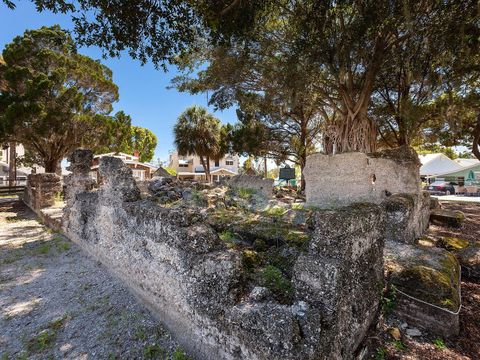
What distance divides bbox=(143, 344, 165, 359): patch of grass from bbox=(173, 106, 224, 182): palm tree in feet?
70.2

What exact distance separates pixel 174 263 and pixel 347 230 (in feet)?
6.02

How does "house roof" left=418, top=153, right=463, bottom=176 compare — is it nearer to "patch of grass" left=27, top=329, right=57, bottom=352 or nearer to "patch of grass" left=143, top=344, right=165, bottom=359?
"patch of grass" left=143, top=344, right=165, bottom=359

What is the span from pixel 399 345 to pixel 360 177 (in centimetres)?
578

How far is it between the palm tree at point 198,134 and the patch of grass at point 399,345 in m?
21.8

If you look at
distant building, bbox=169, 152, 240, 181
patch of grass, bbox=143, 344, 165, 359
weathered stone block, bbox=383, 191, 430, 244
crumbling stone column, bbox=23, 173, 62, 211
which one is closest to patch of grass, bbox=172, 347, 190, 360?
patch of grass, bbox=143, 344, 165, 359

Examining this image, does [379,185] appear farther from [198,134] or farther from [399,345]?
[198,134]

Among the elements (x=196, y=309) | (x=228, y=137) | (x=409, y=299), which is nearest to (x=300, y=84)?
(x=409, y=299)

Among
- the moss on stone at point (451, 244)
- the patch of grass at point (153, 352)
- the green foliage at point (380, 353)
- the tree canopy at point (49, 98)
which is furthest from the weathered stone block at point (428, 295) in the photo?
the tree canopy at point (49, 98)

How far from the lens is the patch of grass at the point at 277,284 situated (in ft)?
7.83

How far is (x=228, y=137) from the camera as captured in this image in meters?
22.5

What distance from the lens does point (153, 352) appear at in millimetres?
2637

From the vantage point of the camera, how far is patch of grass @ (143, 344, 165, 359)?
2.58 m

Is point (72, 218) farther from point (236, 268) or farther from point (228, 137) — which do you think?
point (228, 137)

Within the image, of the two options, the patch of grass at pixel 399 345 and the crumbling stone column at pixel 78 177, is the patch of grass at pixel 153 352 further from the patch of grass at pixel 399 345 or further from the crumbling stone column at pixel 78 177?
the crumbling stone column at pixel 78 177
